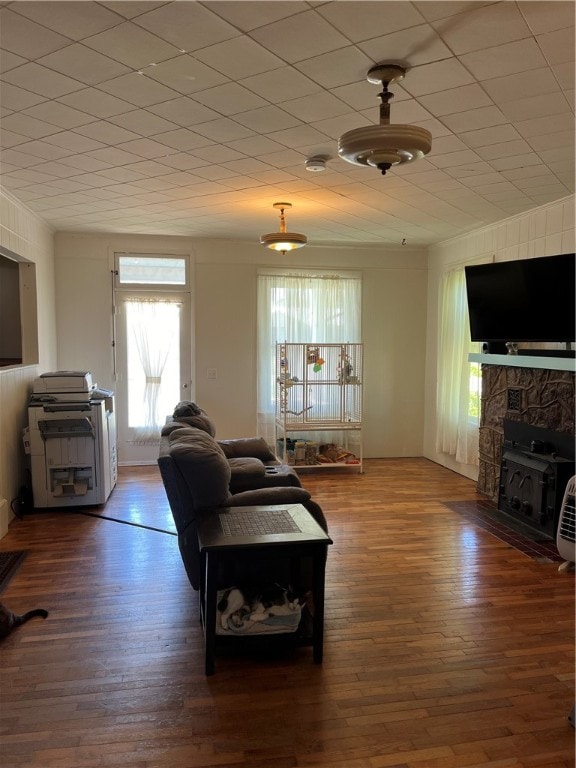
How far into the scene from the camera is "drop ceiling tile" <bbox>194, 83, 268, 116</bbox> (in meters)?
2.47

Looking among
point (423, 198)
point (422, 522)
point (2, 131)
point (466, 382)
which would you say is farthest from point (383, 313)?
point (2, 131)

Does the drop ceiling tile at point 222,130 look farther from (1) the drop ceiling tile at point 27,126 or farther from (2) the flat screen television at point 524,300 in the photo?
(2) the flat screen television at point 524,300

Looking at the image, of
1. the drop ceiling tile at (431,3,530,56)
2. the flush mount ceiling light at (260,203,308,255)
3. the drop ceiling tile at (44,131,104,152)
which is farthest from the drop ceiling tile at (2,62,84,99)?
the flush mount ceiling light at (260,203,308,255)

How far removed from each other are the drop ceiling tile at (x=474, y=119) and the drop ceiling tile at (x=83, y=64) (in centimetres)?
164

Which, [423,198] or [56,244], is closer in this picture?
[423,198]

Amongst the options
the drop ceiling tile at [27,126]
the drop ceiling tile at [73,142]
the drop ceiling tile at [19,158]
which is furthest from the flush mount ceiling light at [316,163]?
the drop ceiling tile at [19,158]

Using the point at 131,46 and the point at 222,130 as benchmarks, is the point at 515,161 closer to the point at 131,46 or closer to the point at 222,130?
the point at 222,130

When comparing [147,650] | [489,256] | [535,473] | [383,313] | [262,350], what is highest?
[489,256]

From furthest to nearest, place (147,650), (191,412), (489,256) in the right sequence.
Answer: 1. (489,256)
2. (191,412)
3. (147,650)

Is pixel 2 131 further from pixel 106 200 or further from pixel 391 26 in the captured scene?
pixel 391 26

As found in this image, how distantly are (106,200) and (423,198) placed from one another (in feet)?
8.81

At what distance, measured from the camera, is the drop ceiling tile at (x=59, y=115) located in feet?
8.83

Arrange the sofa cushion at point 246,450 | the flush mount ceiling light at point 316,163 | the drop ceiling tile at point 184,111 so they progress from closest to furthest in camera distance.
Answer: the drop ceiling tile at point 184,111
the flush mount ceiling light at point 316,163
the sofa cushion at point 246,450

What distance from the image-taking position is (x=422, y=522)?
176 inches
